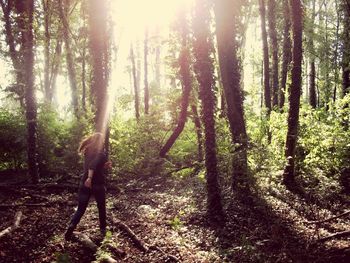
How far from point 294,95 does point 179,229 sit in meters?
6.09

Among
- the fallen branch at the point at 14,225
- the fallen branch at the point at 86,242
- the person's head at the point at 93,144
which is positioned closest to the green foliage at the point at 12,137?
the fallen branch at the point at 14,225

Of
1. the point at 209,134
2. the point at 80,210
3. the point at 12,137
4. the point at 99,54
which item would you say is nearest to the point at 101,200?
the point at 80,210

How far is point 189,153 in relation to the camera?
19.4 m

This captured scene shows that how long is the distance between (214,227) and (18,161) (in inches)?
429

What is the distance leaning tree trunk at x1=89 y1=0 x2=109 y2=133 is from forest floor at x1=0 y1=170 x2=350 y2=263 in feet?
9.85

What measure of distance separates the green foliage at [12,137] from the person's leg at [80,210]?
8.74 meters

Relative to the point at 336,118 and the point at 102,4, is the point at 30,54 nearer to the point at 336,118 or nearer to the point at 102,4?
the point at 102,4

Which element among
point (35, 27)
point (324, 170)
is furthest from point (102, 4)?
point (324, 170)

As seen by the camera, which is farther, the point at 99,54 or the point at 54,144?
the point at 54,144

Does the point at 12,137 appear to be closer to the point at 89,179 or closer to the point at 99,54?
the point at 99,54

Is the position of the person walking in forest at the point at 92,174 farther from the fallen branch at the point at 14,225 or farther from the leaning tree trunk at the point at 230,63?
the leaning tree trunk at the point at 230,63

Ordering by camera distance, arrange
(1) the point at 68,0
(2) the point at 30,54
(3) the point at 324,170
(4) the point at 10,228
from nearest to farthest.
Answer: (4) the point at 10,228
(3) the point at 324,170
(2) the point at 30,54
(1) the point at 68,0

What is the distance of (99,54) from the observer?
13789 mm

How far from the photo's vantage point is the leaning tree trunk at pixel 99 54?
1360cm
